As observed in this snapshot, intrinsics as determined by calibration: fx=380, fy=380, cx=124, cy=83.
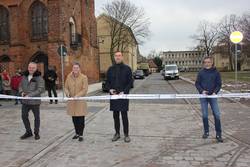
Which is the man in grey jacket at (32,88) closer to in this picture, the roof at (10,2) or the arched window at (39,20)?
the arched window at (39,20)

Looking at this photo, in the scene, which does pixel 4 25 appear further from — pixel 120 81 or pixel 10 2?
pixel 120 81

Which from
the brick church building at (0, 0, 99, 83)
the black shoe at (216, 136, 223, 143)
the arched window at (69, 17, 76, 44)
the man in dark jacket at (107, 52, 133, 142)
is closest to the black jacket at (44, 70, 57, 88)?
the man in dark jacket at (107, 52, 133, 142)

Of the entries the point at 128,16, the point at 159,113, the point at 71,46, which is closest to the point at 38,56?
the point at 71,46

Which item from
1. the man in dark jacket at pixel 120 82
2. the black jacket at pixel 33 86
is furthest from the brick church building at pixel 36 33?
the man in dark jacket at pixel 120 82

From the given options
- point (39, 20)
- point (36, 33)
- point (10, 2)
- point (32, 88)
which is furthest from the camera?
point (36, 33)

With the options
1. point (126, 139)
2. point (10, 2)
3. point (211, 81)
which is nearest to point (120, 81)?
point (126, 139)

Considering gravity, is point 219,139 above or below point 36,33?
below

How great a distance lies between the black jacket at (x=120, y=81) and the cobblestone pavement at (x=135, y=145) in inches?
32.7

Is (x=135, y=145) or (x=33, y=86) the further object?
(x=33, y=86)

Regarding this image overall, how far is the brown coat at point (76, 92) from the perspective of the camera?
8.77m

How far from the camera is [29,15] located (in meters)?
31.5

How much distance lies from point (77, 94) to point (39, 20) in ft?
78.9

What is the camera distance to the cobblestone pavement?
6918 mm

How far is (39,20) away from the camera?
1239 inches
